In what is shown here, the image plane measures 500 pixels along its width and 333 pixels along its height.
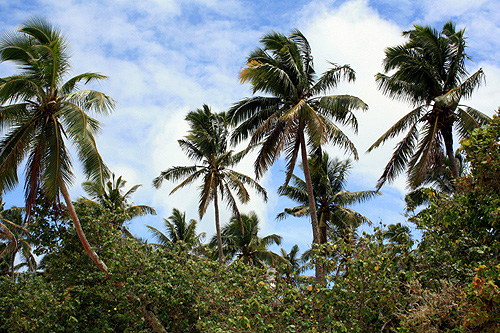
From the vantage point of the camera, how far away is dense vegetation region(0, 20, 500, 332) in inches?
263

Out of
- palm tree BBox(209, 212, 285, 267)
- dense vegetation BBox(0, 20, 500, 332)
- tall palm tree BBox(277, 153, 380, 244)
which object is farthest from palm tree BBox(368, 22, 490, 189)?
palm tree BBox(209, 212, 285, 267)

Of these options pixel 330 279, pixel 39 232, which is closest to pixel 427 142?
pixel 330 279

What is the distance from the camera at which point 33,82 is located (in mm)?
10758

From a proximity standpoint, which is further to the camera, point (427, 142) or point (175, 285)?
point (427, 142)

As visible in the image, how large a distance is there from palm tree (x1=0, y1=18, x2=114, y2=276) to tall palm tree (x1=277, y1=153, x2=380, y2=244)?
1142 centimetres

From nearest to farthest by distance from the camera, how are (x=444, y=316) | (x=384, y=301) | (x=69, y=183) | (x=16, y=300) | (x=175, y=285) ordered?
(x=444, y=316) → (x=384, y=301) → (x=175, y=285) → (x=69, y=183) → (x=16, y=300)

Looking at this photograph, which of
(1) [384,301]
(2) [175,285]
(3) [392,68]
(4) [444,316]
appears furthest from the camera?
(3) [392,68]

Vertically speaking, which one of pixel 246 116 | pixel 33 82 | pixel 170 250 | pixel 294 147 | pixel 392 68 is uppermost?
pixel 392 68

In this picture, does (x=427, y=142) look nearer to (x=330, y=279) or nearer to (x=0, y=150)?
(x=330, y=279)

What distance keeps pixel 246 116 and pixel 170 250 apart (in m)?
6.69

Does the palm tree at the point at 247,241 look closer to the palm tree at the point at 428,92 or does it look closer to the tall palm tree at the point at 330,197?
the tall palm tree at the point at 330,197

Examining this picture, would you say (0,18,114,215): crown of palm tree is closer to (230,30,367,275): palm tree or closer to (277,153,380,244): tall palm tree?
(230,30,367,275): palm tree

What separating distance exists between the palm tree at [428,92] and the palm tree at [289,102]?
5.24 feet

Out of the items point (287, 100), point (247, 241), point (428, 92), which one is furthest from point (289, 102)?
point (247, 241)
